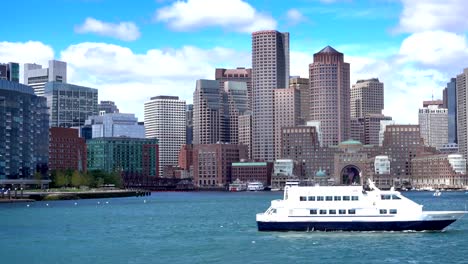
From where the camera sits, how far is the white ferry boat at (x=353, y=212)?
314 ft

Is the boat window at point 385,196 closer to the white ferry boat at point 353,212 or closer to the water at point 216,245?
the white ferry boat at point 353,212

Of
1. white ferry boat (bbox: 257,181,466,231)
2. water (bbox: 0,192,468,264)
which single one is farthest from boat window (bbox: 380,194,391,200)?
water (bbox: 0,192,468,264)

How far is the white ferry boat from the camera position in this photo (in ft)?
314

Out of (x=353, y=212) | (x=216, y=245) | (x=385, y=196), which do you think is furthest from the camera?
(x=353, y=212)

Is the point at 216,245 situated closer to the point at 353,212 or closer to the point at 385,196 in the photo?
the point at 353,212

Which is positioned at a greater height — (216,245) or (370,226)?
(370,226)

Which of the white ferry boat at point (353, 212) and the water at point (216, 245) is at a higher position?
the white ferry boat at point (353, 212)

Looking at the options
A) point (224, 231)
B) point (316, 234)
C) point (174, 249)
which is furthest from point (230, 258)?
point (224, 231)

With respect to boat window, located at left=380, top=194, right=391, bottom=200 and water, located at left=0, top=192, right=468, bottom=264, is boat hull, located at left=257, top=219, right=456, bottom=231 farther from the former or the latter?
boat window, located at left=380, top=194, right=391, bottom=200

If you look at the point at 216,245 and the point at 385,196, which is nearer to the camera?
the point at 216,245

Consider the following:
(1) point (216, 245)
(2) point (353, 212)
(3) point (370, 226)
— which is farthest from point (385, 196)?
(1) point (216, 245)

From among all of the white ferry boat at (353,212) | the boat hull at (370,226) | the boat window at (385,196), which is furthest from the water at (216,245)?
the boat window at (385,196)

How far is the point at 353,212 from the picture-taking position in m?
96.2

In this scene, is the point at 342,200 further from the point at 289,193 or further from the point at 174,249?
the point at 174,249
